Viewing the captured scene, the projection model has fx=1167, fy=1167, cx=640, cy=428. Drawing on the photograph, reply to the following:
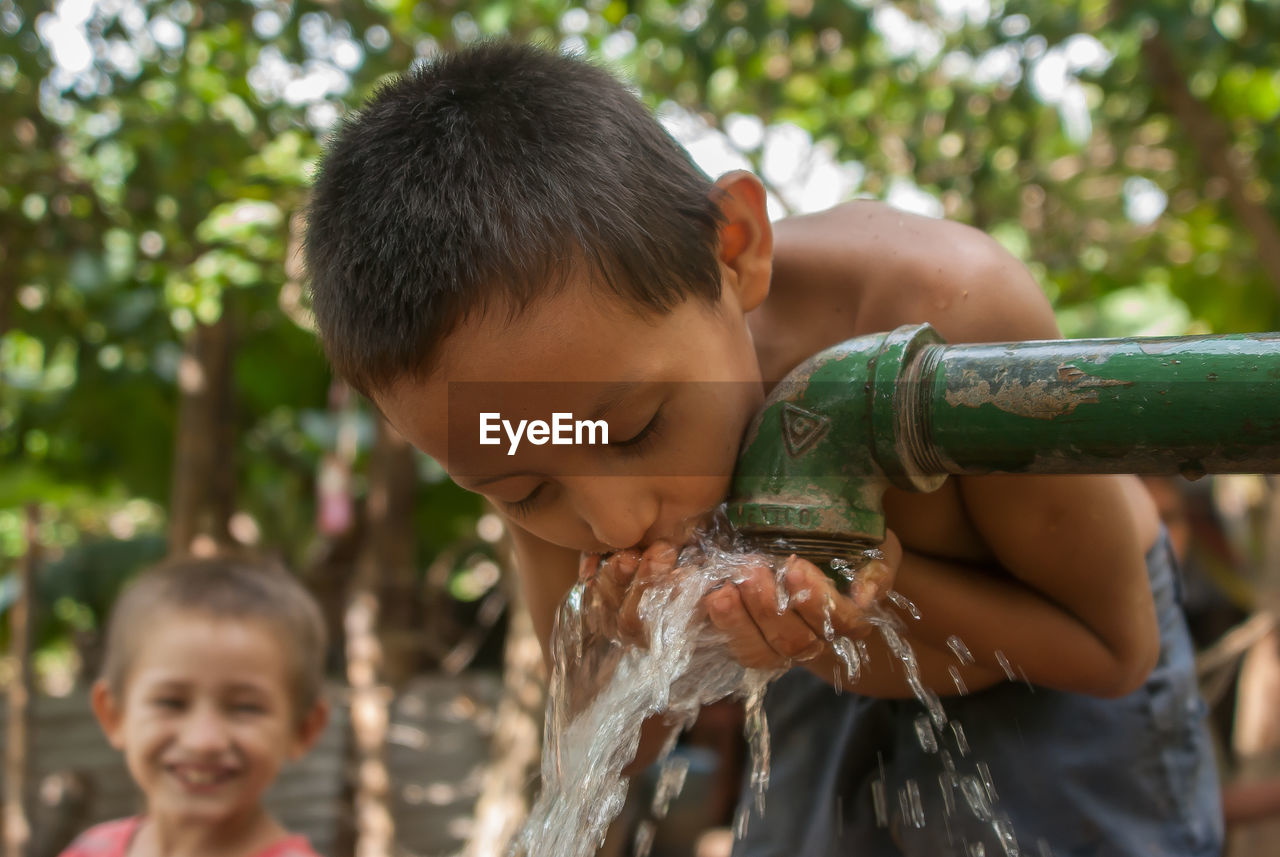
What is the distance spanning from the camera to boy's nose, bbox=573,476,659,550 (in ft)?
3.56

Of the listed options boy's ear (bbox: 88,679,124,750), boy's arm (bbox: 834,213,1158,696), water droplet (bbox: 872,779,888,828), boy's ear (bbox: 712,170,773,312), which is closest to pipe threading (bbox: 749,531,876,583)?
boy's arm (bbox: 834,213,1158,696)

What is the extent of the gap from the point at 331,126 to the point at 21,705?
6.22 feet

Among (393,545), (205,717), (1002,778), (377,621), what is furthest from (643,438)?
(393,545)

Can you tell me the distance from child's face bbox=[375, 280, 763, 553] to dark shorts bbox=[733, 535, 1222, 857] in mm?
564

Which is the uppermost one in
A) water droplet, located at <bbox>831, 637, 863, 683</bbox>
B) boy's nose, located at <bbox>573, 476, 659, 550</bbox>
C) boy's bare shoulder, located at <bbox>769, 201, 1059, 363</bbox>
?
boy's bare shoulder, located at <bbox>769, 201, 1059, 363</bbox>

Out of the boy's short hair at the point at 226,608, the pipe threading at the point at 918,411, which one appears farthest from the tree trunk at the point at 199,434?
the pipe threading at the point at 918,411

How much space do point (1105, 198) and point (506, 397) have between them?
398 cm

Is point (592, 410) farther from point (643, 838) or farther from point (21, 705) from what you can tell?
point (21, 705)

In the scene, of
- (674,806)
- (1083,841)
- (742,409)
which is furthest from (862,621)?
(674,806)

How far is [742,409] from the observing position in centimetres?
120

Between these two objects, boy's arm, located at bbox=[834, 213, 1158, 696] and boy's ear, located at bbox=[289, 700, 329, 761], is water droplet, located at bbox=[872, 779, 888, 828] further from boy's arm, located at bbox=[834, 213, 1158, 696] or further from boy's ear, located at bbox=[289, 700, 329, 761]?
boy's ear, located at bbox=[289, 700, 329, 761]

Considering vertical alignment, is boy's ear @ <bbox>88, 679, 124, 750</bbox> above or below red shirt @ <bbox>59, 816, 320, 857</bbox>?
above

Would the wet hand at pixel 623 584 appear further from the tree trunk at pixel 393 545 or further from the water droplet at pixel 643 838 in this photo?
the tree trunk at pixel 393 545

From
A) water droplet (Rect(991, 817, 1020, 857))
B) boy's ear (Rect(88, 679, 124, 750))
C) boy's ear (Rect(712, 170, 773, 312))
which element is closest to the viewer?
boy's ear (Rect(712, 170, 773, 312))
